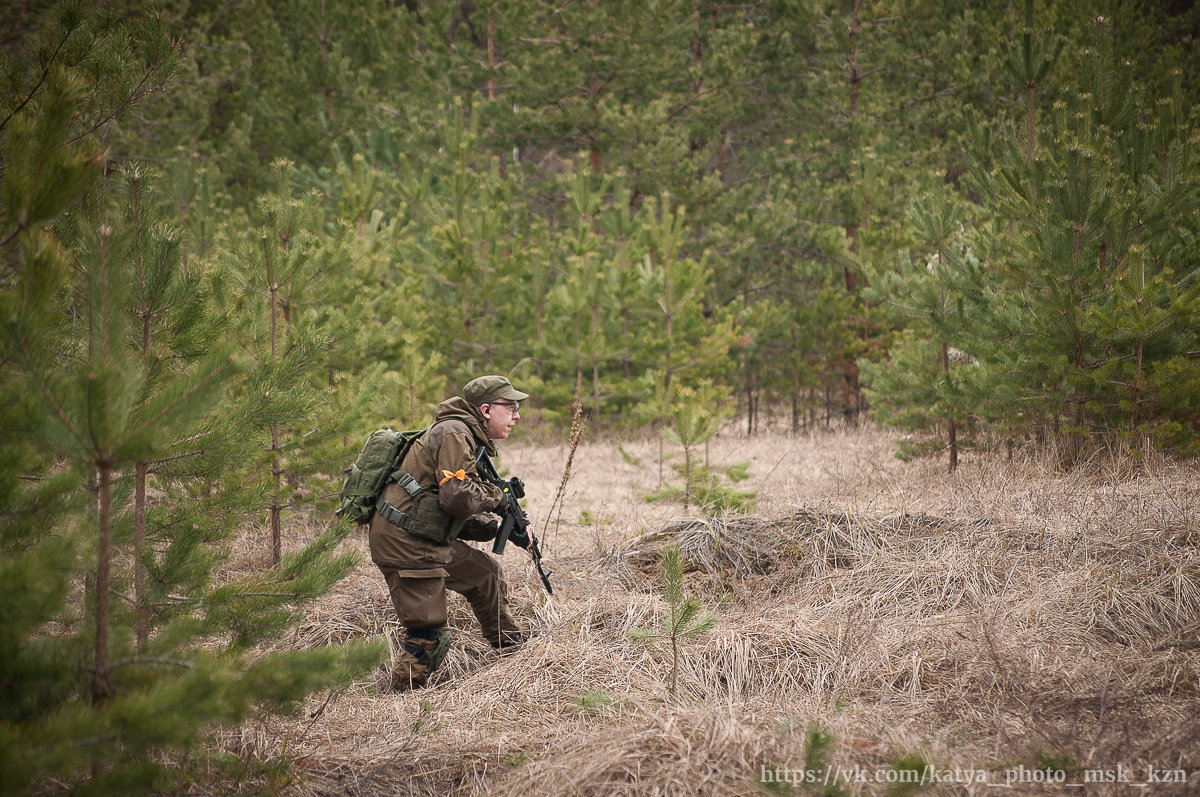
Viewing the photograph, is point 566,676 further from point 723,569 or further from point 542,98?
point 542,98

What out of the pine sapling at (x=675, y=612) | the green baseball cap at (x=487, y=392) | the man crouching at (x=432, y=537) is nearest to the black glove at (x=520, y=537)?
the man crouching at (x=432, y=537)

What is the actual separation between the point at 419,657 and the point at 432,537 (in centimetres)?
63

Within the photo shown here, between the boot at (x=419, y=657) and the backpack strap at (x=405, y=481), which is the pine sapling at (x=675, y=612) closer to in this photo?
the boot at (x=419, y=657)

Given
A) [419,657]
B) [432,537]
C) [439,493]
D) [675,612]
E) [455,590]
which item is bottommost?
[419,657]

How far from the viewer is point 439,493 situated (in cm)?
420

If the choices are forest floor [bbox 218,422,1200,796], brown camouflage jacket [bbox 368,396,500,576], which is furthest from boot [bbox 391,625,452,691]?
brown camouflage jacket [bbox 368,396,500,576]

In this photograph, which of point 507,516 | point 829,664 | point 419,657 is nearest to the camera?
point 829,664

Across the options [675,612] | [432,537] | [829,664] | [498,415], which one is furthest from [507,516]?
[829,664]

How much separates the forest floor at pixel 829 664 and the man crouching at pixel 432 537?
25cm

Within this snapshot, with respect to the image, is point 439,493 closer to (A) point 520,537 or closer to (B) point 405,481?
(B) point 405,481

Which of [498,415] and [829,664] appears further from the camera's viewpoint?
[498,415]

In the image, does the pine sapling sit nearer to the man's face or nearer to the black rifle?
the black rifle

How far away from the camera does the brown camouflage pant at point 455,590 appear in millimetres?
4176

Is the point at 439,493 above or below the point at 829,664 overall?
above
